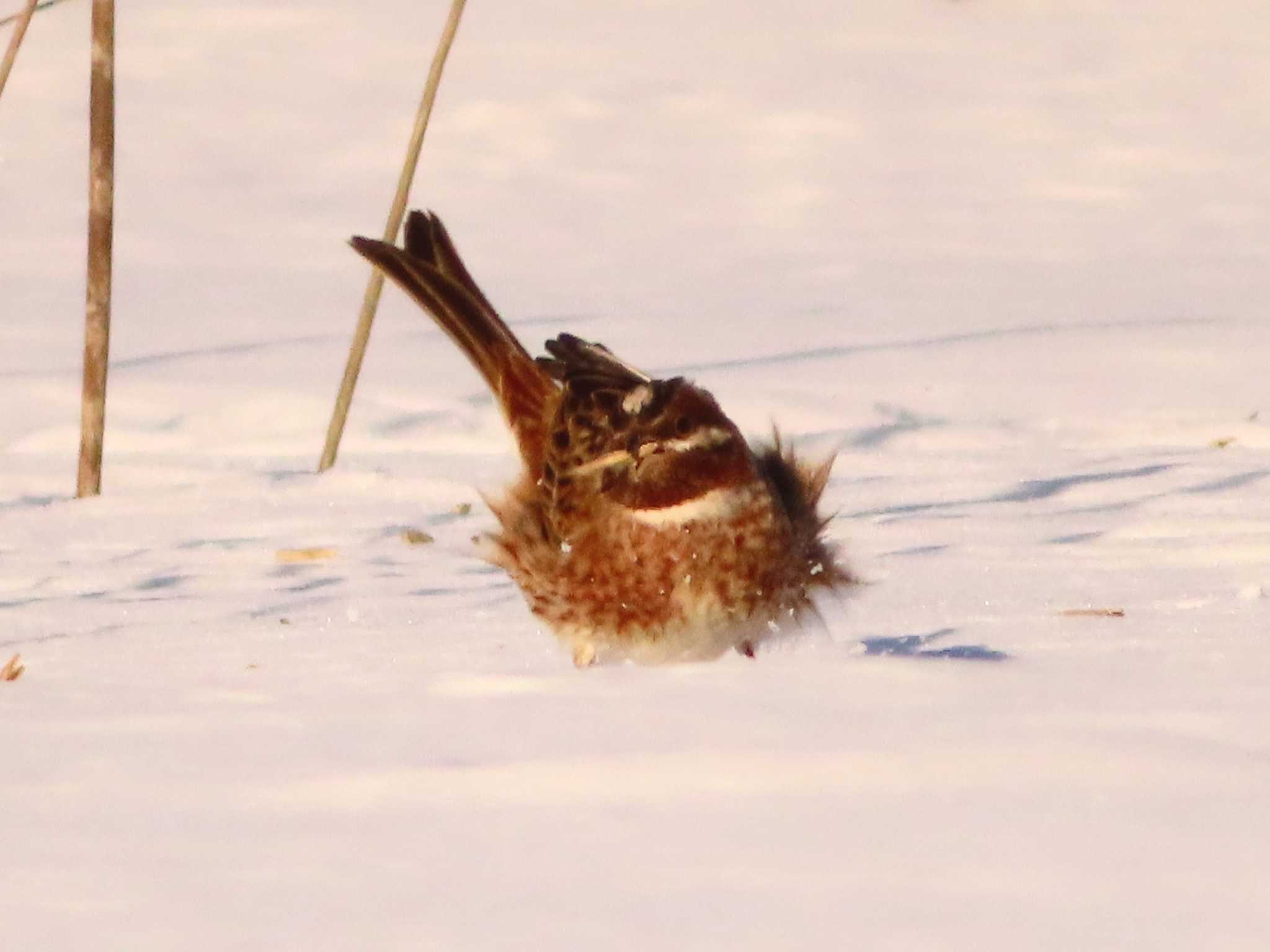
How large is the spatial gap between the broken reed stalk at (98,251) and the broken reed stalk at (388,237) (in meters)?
0.67

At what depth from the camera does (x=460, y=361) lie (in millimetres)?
8875

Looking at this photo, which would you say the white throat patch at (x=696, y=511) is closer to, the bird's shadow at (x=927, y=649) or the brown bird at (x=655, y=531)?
the brown bird at (x=655, y=531)

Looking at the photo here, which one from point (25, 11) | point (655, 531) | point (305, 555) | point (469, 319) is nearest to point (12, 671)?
point (655, 531)

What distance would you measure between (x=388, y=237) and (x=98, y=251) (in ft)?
2.70

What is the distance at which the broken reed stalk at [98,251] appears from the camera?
6.16 metres

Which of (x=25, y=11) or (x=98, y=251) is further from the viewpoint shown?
(x=98, y=251)

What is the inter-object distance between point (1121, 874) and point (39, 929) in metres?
1.13

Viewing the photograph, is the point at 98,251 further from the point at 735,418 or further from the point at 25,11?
the point at 735,418

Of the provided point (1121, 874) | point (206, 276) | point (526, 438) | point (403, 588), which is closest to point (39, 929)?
point (1121, 874)

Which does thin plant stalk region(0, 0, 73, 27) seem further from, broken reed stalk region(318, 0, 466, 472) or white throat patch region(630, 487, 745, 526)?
white throat patch region(630, 487, 745, 526)

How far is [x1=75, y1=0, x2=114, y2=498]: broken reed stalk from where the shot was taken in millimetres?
6160

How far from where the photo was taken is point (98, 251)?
6.24 meters

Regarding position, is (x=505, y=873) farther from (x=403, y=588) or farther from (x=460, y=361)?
(x=460, y=361)

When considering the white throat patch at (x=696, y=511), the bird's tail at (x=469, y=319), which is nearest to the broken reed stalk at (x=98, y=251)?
the bird's tail at (x=469, y=319)
